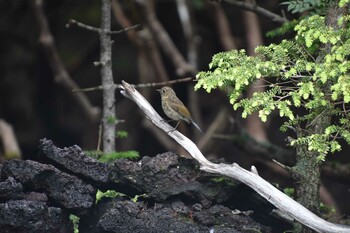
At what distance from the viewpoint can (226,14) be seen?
50.6ft

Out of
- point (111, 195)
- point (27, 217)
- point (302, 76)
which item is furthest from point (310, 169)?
point (27, 217)

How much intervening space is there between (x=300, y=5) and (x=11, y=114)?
8.24 meters

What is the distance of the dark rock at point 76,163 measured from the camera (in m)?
7.92

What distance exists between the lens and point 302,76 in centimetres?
727

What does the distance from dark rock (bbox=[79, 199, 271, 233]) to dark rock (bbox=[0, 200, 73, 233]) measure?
0.47 m

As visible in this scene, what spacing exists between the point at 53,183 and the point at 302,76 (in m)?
2.58

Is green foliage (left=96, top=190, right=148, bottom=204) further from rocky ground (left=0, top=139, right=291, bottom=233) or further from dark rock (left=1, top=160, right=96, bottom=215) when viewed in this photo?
dark rock (left=1, top=160, right=96, bottom=215)

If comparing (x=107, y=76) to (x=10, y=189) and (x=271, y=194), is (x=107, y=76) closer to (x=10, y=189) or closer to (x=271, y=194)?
(x=10, y=189)

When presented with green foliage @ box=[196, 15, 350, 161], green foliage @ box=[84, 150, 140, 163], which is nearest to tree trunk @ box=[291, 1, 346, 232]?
green foliage @ box=[196, 15, 350, 161]

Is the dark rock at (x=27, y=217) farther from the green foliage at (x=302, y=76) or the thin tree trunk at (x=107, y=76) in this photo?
the thin tree trunk at (x=107, y=76)

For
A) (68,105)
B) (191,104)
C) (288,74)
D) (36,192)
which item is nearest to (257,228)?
(288,74)

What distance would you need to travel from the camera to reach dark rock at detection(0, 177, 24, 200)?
7.55 m

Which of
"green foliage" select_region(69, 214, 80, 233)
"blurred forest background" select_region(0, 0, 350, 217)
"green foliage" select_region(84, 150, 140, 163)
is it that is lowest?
"green foliage" select_region(69, 214, 80, 233)

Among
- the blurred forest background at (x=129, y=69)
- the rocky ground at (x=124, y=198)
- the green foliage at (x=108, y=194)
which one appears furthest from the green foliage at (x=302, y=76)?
the blurred forest background at (x=129, y=69)
